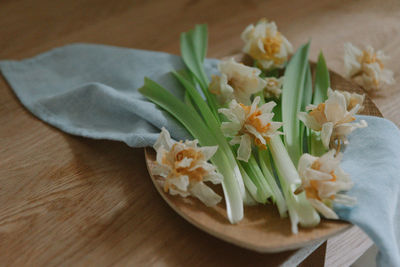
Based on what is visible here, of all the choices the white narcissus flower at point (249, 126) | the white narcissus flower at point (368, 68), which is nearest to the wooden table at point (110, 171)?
the white narcissus flower at point (368, 68)

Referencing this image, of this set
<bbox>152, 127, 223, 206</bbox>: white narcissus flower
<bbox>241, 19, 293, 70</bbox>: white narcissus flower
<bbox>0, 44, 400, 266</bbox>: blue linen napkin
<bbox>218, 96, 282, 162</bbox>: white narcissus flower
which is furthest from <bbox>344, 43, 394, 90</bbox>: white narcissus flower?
<bbox>152, 127, 223, 206</bbox>: white narcissus flower

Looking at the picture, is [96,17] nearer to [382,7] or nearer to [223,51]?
[223,51]

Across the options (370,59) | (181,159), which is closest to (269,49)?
(370,59)

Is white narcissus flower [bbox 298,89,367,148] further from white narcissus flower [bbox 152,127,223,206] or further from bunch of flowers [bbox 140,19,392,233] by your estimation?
white narcissus flower [bbox 152,127,223,206]

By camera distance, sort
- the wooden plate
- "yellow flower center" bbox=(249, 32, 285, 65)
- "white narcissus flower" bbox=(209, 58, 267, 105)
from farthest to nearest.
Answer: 1. "yellow flower center" bbox=(249, 32, 285, 65)
2. "white narcissus flower" bbox=(209, 58, 267, 105)
3. the wooden plate

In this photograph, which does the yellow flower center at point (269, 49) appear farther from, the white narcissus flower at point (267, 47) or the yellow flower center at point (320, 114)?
the yellow flower center at point (320, 114)

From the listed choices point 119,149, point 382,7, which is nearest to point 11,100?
point 119,149
